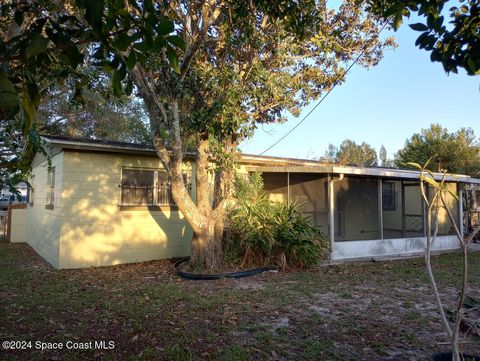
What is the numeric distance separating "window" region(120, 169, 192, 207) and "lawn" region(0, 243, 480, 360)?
214cm

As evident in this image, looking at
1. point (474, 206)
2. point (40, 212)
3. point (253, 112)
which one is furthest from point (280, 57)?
point (474, 206)

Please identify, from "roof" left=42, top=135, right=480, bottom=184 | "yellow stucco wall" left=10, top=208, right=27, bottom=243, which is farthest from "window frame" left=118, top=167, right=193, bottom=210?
"yellow stucco wall" left=10, top=208, right=27, bottom=243

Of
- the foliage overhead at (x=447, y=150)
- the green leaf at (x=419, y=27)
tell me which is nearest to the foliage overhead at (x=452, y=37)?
the green leaf at (x=419, y=27)

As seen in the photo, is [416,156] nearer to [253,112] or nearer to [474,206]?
[474,206]

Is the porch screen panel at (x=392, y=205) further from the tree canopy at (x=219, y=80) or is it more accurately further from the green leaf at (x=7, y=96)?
the green leaf at (x=7, y=96)

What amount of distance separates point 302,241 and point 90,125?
1827cm

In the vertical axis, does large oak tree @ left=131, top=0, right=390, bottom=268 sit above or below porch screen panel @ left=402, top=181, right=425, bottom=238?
above

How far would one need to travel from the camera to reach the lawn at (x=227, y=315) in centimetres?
435

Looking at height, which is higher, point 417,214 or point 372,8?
point 372,8

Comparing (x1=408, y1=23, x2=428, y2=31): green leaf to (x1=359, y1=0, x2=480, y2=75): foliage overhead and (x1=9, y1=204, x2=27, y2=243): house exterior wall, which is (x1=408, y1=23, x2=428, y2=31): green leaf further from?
(x1=9, y1=204, x2=27, y2=243): house exterior wall

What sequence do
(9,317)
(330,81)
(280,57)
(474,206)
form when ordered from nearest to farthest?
1. (9,317)
2. (280,57)
3. (330,81)
4. (474,206)

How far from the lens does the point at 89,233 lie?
9734mm

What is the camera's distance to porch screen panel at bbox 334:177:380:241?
46.9ft

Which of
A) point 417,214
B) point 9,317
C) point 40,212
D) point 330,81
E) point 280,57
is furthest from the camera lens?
point 417,214
